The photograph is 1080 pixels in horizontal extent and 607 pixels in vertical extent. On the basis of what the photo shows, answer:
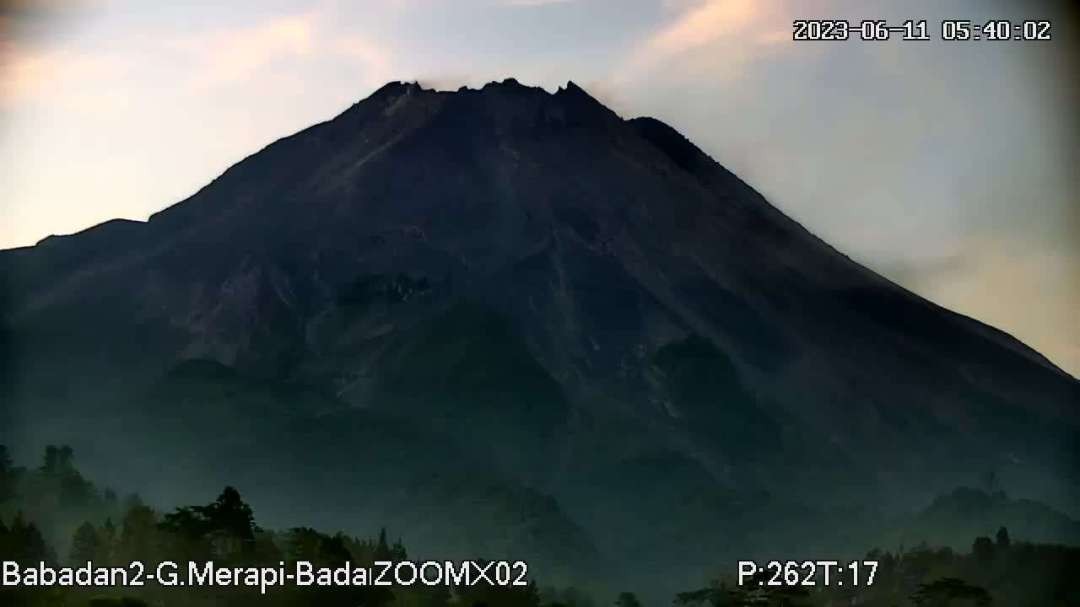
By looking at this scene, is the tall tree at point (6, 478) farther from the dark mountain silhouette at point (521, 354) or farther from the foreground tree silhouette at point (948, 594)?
the dark mountain silhouette at point (521, 354)

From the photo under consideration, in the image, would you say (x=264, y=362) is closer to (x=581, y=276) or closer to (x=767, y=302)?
(x=581, y=276)

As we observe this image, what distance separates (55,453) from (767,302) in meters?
24.1

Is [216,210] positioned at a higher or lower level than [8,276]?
higher

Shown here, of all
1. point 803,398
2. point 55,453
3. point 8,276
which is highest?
point 8,276

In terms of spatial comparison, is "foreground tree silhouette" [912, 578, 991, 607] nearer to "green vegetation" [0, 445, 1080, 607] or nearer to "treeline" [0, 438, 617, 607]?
"green vegetation" [0, 445, 1080, 607]

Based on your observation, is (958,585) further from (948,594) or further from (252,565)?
(252,565)

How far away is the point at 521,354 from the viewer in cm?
5066

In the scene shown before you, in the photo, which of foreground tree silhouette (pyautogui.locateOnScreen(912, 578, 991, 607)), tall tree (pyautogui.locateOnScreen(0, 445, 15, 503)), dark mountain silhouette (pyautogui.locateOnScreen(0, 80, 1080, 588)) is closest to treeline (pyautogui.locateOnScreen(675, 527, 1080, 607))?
foreground tree silhouette (pyautogui.locateOnScreen(912, 578, 991, 607))

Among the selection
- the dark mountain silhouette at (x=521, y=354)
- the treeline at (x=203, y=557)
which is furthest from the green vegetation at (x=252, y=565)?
the dark mountain silhouette at (x=521, y=354)

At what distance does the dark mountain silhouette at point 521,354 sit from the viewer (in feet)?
154

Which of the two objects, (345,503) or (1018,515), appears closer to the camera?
(1018,515)

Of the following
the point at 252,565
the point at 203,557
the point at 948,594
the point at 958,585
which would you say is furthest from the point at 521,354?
the point at 252,565

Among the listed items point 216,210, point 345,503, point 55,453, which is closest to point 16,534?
point 55,453

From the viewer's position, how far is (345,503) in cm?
4712
